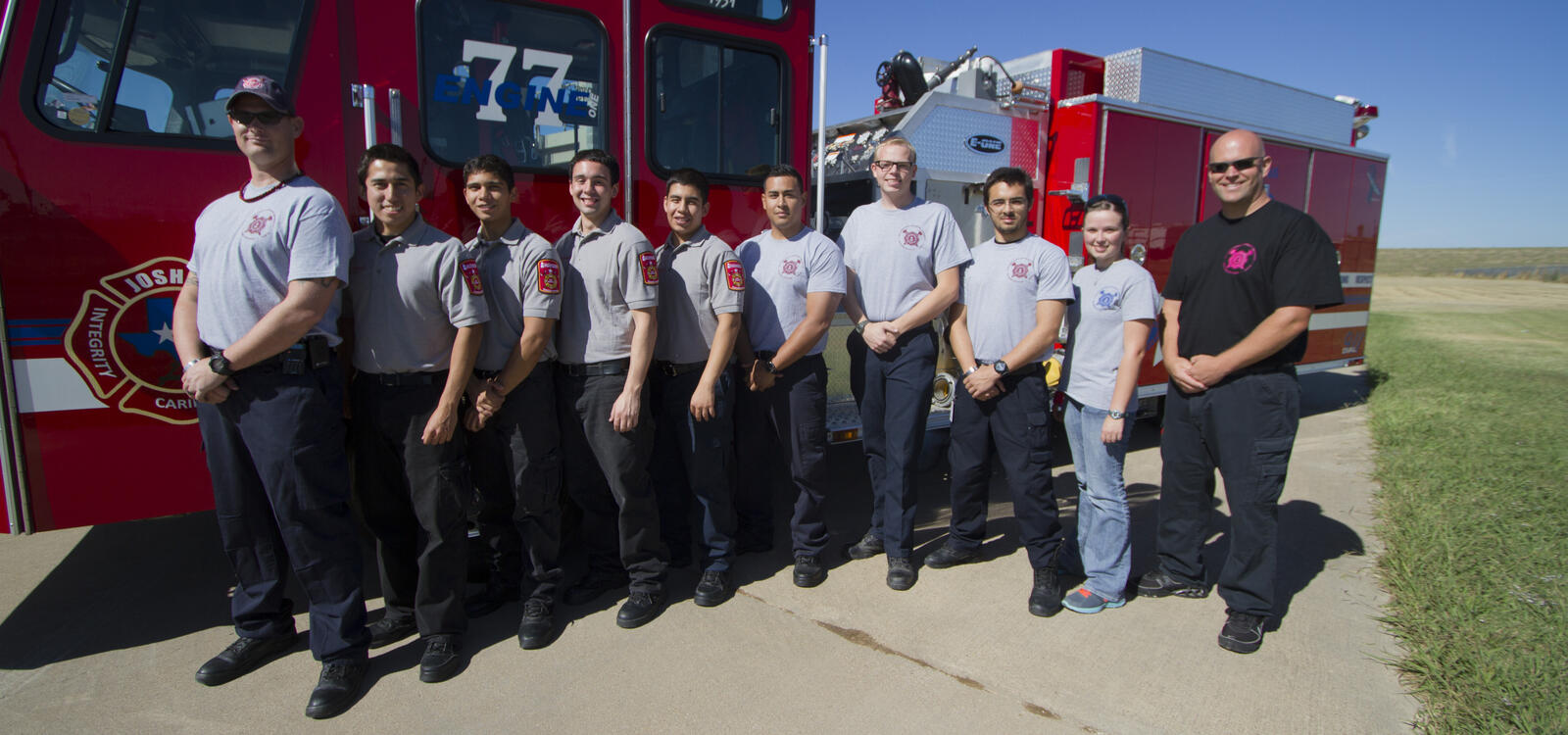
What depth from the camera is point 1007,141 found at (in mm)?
5277

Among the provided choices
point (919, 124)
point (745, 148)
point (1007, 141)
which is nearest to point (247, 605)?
point (745, 148)

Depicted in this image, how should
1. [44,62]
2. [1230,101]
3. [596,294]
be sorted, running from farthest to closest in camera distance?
[1230,101]
[596,294]
[44,62]

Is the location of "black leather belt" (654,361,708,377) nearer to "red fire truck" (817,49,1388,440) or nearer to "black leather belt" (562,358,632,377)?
"black leather belt" (562,358,632,377)

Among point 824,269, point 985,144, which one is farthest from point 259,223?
point 985,144

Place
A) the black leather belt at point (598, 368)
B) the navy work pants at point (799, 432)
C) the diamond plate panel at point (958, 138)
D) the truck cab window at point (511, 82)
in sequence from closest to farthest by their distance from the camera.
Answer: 1. the black leather belt at point (598, 368)
2. the truck cab window at point (511, 82)
3. the navy work pants at point (799, 432)
4. the diamond plate panel at point (958, 138)

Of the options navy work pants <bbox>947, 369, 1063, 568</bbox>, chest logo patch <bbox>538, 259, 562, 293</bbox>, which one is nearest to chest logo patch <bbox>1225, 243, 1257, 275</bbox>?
navy work pants <bbox>947, 369, 1063, 568</bbox>

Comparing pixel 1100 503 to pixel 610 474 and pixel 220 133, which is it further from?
pixel 220 133

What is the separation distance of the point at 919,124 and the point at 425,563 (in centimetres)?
363

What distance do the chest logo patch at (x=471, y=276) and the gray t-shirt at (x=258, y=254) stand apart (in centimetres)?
37

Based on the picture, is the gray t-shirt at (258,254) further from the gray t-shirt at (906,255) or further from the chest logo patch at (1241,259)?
the chest logo patch at (1241,259)

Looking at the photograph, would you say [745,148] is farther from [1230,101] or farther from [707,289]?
[1230,101]

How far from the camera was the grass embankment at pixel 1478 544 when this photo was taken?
105 inches

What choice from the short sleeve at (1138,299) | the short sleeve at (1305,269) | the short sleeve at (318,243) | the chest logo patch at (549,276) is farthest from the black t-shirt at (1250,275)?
the short sleeve at (318,243)

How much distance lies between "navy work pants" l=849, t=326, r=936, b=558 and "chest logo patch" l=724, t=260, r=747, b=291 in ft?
2.38
